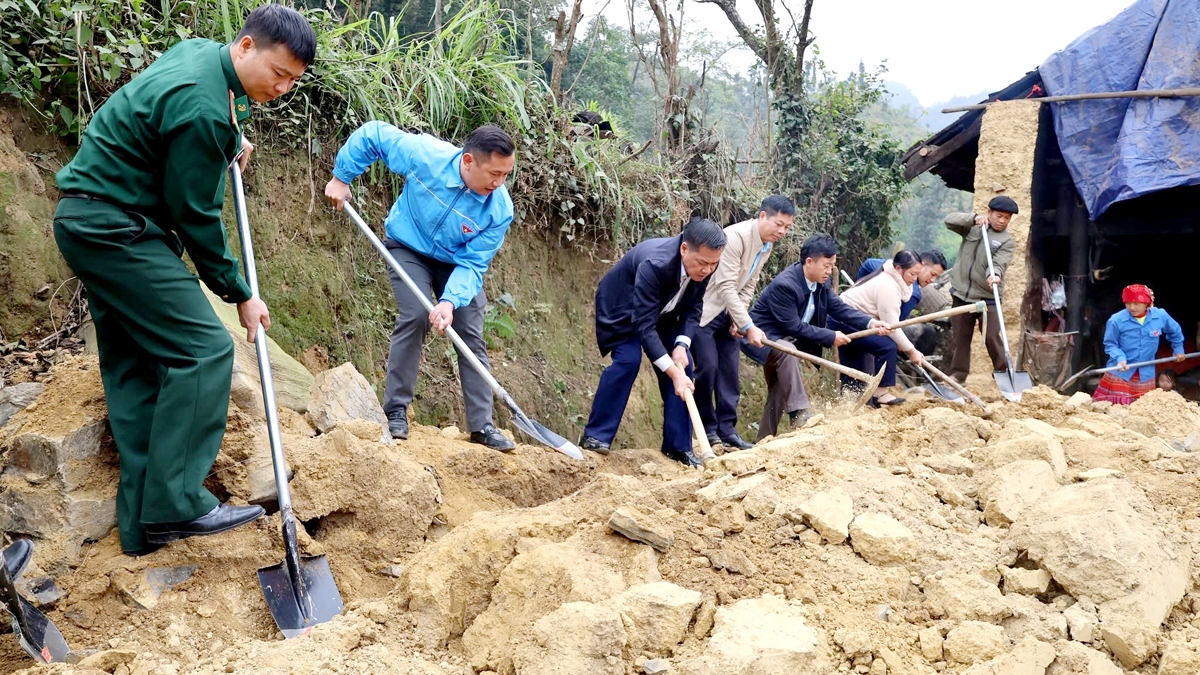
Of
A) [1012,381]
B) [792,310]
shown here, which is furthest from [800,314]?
[1012,381]

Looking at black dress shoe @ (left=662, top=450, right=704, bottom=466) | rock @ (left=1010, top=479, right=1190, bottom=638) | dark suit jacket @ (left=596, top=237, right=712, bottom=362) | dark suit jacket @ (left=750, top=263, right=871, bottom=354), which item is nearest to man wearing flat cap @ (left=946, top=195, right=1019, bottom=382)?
dark suit jacket @ (left=750, top=263, right=871, bottom=354)

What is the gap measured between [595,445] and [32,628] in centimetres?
309

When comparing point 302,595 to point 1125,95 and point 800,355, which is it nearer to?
point 800,355

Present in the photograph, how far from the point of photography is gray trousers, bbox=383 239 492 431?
164 inches

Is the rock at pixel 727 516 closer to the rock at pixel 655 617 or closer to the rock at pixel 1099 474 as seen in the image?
the rock at pixel 655 617

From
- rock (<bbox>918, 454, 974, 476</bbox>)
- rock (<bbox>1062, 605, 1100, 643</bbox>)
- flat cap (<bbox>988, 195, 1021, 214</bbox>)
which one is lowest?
rock (<bbox>1062, 605, 1100, 643</bbox>)

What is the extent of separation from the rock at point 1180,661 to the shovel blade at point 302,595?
7.35 feet

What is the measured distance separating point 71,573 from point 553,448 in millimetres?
2039

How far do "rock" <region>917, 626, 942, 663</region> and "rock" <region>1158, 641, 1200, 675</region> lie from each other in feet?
1.82

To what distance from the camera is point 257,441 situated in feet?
10.1

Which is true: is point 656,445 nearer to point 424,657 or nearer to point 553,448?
point 553,448

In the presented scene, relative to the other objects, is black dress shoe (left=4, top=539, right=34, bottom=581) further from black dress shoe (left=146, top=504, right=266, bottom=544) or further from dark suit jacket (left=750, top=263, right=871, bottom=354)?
dark suit jacket (left=750, top=263, right=871, bottom=354)

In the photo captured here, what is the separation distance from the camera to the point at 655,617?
228cm

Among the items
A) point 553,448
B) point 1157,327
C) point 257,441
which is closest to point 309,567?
point 257,441
